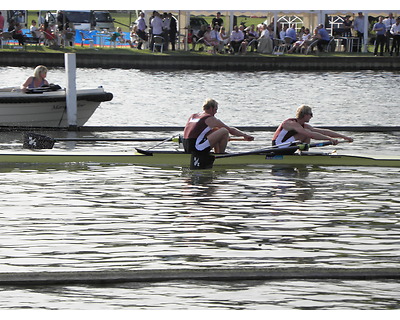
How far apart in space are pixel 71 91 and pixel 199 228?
10.6 m

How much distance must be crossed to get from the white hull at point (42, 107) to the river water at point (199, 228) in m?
0.74

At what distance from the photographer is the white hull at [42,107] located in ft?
66.3

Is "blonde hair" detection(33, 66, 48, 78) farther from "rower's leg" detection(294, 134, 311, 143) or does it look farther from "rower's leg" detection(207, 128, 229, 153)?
"rower's leg" detection(294, 134, 311, 143)

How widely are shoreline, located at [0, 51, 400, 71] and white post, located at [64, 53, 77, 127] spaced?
53.6ft

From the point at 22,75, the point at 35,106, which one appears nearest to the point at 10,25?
the point at 22,75

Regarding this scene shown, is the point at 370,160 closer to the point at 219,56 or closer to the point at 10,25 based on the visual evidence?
the point at 219,56

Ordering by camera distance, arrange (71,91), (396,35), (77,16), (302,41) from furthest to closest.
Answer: (77,16) → (302,41) → (396,35) → (71,91)

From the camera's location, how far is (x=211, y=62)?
37.1 m

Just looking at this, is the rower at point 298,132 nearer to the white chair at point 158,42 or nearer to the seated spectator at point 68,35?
the white chair at point 158,42

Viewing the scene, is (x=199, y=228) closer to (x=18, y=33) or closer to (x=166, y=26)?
(x=166, y=26)

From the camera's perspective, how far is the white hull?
20.2 meters

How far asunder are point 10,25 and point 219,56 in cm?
914

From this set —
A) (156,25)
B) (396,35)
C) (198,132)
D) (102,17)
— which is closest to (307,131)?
(198,132)

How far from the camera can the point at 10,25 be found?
1563 inches
